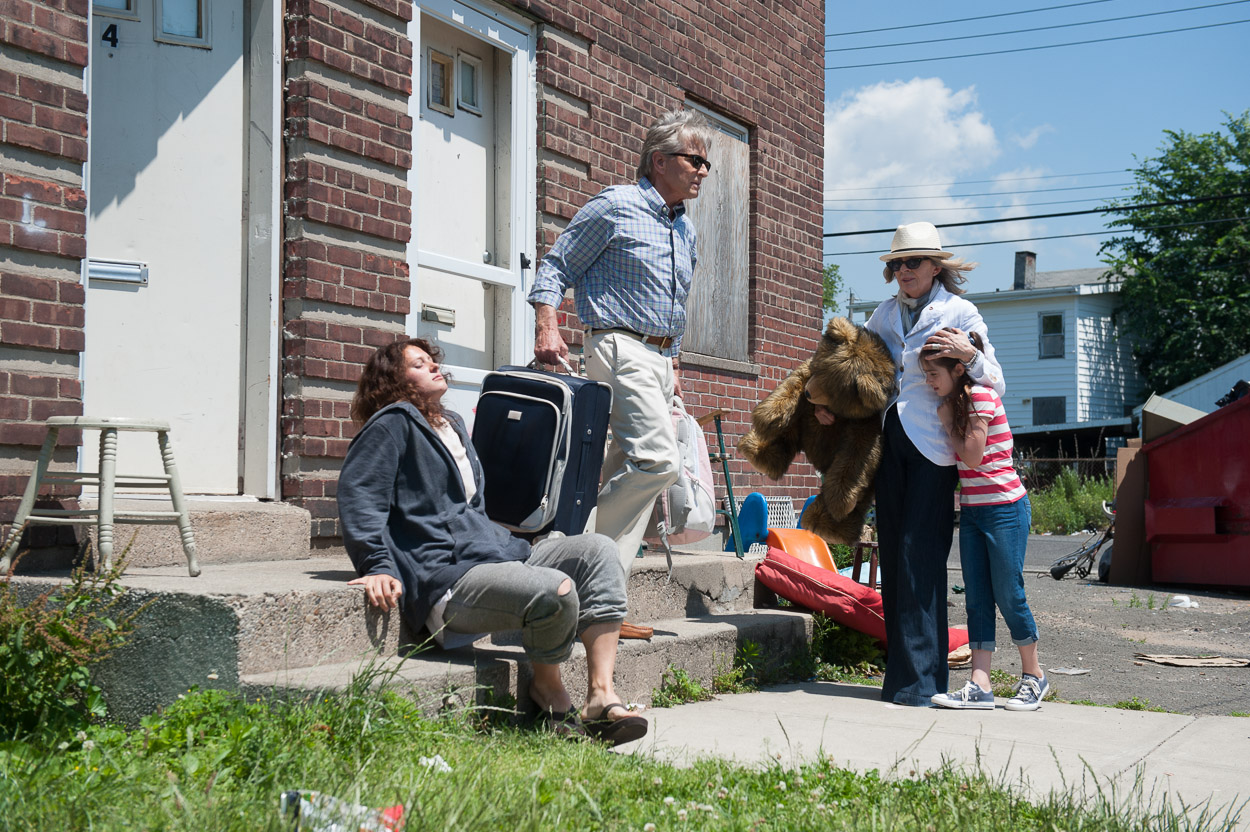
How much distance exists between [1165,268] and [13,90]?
39.3 meters

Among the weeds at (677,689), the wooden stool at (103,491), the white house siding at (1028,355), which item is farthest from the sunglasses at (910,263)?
the white house siding at (1028,355)

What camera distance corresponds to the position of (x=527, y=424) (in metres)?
4.26

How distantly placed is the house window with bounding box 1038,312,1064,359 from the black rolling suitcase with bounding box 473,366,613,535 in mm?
34132

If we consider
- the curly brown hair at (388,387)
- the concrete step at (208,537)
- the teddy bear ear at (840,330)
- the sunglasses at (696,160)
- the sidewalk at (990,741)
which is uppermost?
the sunglasses at (696,160)

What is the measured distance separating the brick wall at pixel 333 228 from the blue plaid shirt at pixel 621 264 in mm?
1078

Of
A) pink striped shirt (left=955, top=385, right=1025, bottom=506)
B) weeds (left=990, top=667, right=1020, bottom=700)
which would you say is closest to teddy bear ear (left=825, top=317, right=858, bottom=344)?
pink striped shirt (left=955, top=385, right=1025, bottom=506)

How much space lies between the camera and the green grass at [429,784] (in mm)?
2426

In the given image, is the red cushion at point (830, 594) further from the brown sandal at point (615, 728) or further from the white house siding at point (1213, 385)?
the white house siding at point (1213, 385)

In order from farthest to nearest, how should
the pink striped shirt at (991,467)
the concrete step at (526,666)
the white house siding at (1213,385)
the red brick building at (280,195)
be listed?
the white house siding at (1213,385) → the pink striped shirt at (991,467) → the red brick building at (280,195) → the concrete step at (526,666)

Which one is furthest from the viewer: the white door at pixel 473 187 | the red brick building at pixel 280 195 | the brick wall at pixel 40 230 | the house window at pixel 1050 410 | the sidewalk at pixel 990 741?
the house window at pixel 1050 410

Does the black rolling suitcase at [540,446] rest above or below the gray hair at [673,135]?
below

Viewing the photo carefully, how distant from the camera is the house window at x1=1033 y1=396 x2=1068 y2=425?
35.6m

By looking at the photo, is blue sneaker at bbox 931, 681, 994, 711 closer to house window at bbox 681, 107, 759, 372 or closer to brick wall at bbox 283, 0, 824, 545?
brick wall at bbox 283, 0, 824, 545

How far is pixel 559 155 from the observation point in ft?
22.6
